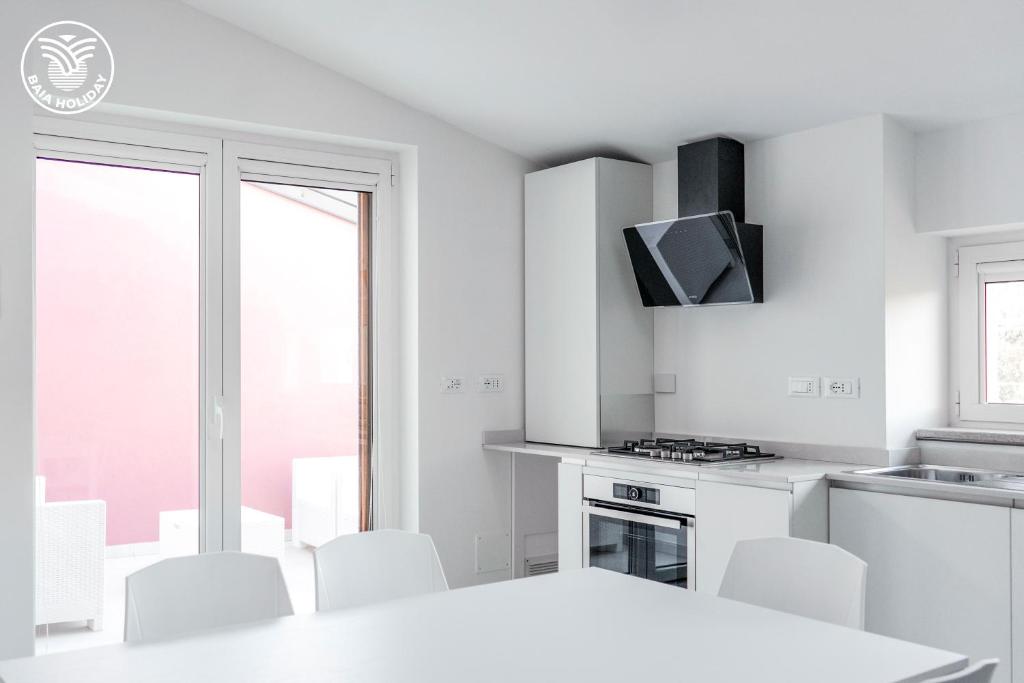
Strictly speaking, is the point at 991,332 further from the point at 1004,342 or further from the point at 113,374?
the point at 113,374

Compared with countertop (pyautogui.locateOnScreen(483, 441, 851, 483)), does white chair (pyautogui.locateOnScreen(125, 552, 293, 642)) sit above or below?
below

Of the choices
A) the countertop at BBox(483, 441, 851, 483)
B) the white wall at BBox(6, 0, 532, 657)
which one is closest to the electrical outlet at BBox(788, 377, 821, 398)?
the countertop at BBox(483, 441, 851, 483)

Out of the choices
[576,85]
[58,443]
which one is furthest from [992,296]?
[58,443]

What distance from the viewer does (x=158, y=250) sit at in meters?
3.89

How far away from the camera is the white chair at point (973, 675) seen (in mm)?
1307

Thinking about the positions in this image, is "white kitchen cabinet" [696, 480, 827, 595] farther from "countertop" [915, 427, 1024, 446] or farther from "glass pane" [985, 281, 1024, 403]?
"glass pane" [985, 281, 1024, 403]

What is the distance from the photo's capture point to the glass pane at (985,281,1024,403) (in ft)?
12.1

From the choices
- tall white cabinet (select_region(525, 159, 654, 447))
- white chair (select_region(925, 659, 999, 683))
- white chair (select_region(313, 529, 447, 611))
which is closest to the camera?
white chair (select_region(925, 659, 999, 683))

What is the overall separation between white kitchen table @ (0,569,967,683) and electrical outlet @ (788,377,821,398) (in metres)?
1.80

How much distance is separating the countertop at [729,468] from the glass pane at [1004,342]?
69 centimetres

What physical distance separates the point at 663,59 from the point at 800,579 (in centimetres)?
203

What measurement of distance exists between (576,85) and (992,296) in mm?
1880

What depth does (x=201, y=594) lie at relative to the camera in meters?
2.24

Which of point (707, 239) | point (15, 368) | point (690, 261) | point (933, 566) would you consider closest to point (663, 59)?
point (707, 239)
